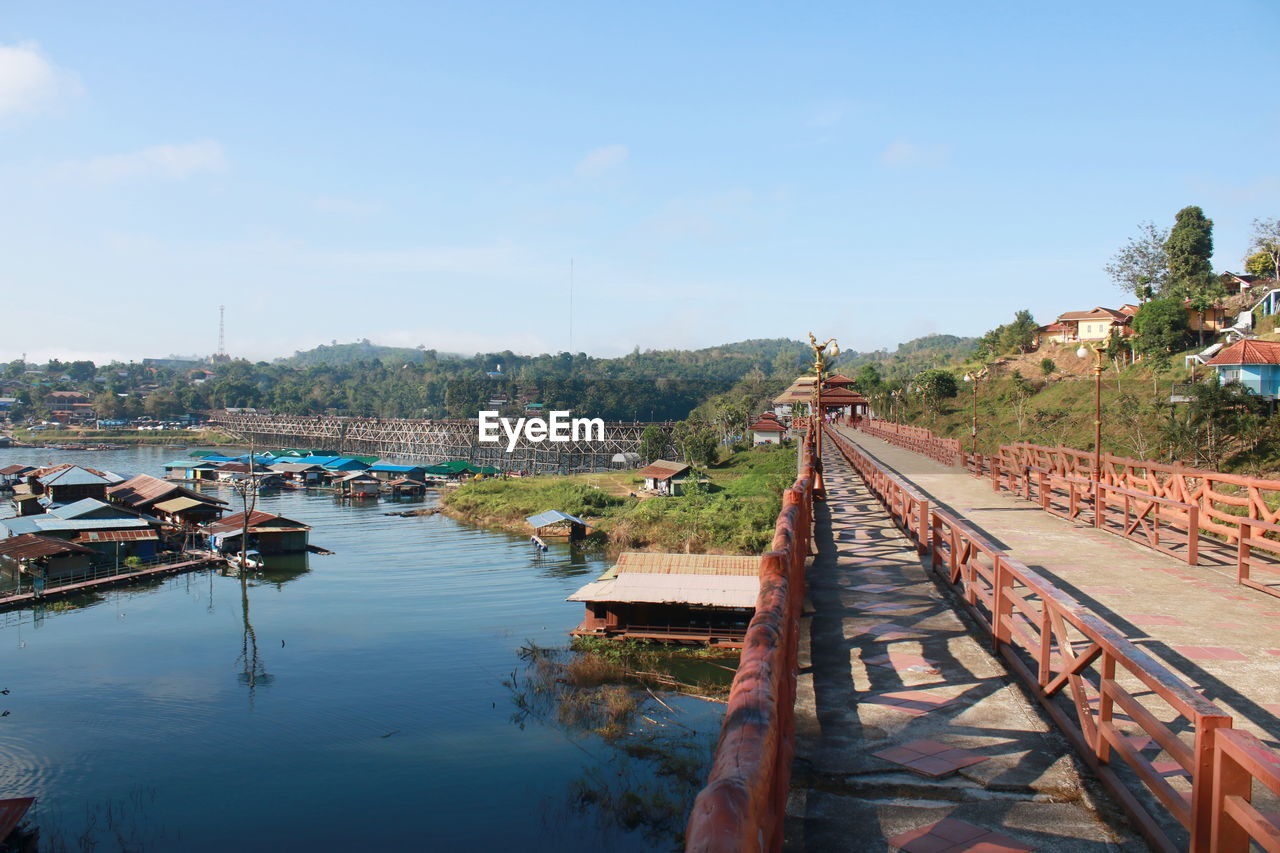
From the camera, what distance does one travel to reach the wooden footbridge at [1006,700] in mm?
3193

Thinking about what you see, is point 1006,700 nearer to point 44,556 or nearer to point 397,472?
point 44,556

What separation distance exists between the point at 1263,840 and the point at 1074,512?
13.0 meters

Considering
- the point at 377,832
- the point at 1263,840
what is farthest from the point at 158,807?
the point at 1263,840

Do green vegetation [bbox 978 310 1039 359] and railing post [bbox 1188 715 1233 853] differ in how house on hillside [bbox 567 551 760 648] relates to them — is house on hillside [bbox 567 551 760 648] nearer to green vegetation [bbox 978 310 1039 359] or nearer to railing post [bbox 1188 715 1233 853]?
railing post [bbox 1188 715 1233 853]

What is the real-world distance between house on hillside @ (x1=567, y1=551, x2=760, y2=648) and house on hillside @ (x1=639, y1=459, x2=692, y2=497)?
2816 centimetres

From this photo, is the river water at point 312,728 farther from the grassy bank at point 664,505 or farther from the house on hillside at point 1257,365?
the house on hillside at point 1257,365

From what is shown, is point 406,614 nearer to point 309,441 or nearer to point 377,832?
point 377,832

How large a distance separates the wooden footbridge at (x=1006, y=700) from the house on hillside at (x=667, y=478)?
4553 cm

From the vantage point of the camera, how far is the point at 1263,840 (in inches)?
111

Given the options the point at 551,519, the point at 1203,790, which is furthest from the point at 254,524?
the point at 1203,790

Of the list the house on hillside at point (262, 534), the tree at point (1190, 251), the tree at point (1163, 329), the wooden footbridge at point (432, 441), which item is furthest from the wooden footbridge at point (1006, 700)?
the wooden footbridge at point (432, 441)

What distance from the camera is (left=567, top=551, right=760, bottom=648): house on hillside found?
25.9 meters

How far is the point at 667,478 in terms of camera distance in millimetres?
57594

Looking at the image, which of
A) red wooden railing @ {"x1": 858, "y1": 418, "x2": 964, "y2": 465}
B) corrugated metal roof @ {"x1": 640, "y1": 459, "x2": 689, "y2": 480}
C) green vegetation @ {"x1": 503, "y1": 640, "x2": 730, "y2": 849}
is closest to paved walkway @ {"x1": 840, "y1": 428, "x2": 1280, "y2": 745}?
green vegetation @ {"x1": 503, "y1": 640, "x2": 730, "y2": 849}
